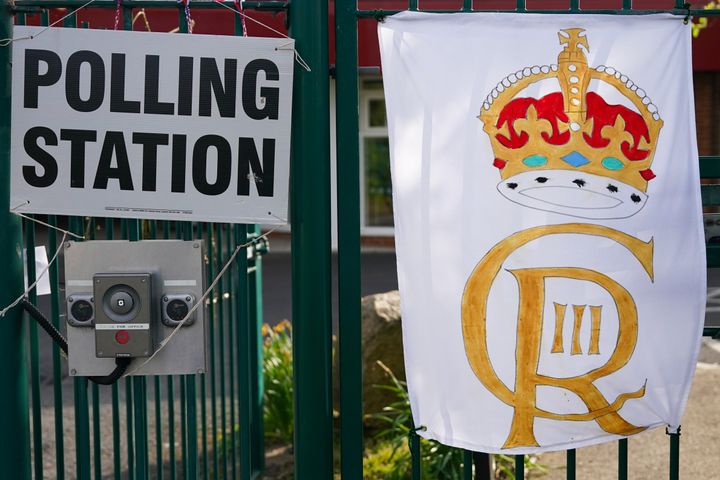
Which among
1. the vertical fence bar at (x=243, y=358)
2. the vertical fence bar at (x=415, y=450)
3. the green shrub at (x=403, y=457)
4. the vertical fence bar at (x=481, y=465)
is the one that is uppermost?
the vertical fence bar at (x=243, y=358)

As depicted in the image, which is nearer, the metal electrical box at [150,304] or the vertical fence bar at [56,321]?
the metal electrical box at [150,304]

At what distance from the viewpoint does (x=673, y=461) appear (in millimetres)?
2812

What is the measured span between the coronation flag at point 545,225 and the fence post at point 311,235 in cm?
23

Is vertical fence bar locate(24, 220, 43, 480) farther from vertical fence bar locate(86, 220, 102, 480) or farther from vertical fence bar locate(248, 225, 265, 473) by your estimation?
vertical fence bar locate(248, 225, 265, 473)

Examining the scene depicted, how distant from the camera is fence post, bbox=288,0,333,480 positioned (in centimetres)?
269

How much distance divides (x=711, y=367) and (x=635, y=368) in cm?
486

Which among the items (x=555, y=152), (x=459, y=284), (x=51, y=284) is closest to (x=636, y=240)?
(x=555, y=152)

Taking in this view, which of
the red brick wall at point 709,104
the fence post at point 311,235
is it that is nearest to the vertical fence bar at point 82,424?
the fence post at point 311,235

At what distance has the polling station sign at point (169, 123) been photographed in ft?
8.65

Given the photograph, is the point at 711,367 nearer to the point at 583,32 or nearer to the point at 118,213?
the point at 583,32

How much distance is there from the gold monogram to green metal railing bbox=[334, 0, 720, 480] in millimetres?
216

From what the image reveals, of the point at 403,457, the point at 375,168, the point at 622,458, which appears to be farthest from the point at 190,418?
the point at 375,168

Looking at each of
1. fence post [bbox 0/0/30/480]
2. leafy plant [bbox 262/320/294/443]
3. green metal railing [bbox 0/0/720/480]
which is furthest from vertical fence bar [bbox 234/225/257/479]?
leafy plant [bbox 262/320/294/443]

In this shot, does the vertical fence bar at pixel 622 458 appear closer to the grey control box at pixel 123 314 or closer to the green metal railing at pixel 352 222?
the green metal railing at pixel 352 222
